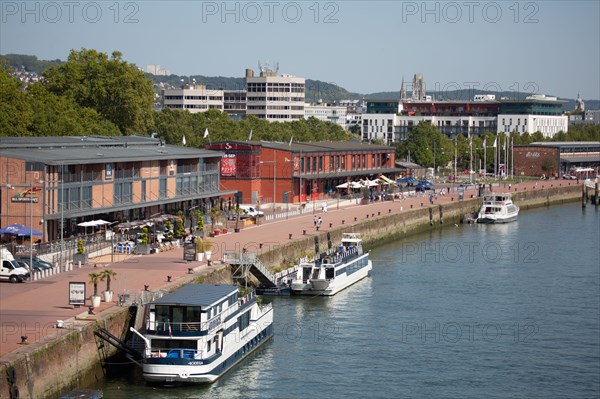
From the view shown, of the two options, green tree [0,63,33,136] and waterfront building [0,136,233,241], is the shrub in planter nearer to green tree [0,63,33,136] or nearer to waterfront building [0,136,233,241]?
waterfront building [0,136,233,241]

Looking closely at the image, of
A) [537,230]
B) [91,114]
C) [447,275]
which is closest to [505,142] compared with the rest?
[537,230]

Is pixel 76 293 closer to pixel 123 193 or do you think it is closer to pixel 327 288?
pixel 327 288

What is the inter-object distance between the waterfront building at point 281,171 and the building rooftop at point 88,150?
30.9 feet

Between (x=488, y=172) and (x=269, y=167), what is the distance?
73.8 meters

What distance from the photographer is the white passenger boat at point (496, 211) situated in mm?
98688

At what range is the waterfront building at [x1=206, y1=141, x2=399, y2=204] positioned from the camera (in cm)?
8756

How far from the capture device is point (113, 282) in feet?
150

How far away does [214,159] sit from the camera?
256 feet

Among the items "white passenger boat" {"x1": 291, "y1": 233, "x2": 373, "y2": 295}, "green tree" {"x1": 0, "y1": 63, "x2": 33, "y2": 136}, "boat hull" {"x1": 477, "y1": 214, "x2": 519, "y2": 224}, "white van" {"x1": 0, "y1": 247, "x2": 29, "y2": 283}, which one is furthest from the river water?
"green tree" {"x1": 0, "y1": 63, "x2": 33, "y2": 136}

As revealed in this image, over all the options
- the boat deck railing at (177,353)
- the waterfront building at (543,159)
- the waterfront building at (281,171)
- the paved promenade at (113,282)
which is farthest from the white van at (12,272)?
the waterfront building at (543,159)

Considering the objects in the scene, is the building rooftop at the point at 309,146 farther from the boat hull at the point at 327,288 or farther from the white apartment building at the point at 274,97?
the white apartment building at the point at 274,97

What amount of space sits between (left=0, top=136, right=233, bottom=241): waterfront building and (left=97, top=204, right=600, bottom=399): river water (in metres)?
11.8

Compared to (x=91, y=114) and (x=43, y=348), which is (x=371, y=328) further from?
(x=91, y=114)

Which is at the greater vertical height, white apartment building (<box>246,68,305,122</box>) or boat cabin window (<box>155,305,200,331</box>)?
white apartment building (<box>246,68,305,122</box>)
